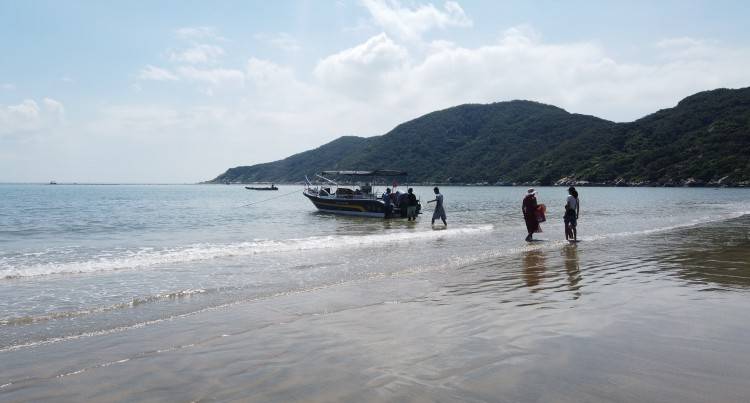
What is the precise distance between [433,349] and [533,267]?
6.79 meters

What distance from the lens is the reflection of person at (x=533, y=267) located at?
32.2 ft

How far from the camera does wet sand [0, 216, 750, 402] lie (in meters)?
4.42

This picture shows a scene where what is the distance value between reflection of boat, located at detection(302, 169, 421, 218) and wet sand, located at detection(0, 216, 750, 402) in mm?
21780

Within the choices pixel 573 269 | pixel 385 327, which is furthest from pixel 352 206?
pixel 385 327

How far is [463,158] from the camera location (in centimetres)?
19300

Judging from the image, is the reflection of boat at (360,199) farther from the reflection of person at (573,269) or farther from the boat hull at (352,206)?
the reflection of person at (573,269)

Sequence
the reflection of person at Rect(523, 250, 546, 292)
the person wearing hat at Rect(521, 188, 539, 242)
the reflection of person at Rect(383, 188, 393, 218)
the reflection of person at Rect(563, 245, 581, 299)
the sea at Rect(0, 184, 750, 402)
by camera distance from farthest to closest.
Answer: the reflection of person at Rect(383, 188, 393, 218) → the person wearing hat at Rect(521, 188, 539, 242) → the reflection of person at Rect(523, 250, 546, 292) → the reflection of person at Rect(563, 245, 581, 299) → the sea at Rect(0, 184, 750, 402)

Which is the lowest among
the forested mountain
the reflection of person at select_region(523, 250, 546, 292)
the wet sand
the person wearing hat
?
the reflection of person at select_region(523, 250, 546, 292)

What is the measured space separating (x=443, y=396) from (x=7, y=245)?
70.4 ft

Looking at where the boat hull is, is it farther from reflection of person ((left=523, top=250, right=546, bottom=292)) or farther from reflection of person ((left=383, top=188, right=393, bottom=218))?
reflection of person ((left=523, top=250, right=546, bottom=292))

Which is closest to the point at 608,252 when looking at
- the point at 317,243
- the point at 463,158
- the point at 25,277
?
the point at 317,243

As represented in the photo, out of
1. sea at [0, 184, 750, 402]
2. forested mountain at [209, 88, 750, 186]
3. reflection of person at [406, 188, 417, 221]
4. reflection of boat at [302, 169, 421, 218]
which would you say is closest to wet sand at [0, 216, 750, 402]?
sea at [0, 184, 750, 402]

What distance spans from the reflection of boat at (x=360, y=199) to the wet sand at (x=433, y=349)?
21780 mm

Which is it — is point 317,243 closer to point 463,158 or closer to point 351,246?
point 351,246
